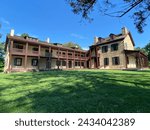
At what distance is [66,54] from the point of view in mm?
34219

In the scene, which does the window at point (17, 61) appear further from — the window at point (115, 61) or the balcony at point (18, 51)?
the window at point (115, 61)

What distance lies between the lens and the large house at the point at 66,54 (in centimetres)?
2734

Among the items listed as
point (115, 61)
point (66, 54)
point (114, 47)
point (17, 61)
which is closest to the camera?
point (17, 61)

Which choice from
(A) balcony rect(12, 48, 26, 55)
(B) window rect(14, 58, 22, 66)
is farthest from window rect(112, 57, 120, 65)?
(B) window rect(14, 58, 22, 66)

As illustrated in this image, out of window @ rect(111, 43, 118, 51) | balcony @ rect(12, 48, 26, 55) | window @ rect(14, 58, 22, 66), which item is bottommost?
window @ rect(14, 58, 22, 66)

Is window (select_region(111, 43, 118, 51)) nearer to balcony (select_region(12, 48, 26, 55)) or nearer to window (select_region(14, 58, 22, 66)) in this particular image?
balcony (select_region(12, 48, 26, 55))

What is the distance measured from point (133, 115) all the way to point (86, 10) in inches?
227

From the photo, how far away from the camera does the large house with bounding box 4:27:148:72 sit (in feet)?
89.7

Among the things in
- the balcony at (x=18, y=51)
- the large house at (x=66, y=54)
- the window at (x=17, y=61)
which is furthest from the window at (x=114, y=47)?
the window at (x=17, y=61)

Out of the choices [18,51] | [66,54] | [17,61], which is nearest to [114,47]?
[66,54]

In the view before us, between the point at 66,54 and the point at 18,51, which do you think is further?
the point at 66,54

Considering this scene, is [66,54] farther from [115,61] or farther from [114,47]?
[115,61]

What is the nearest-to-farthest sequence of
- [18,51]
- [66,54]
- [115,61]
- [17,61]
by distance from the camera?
[18,51], [17,61], [115,61], [66,54]

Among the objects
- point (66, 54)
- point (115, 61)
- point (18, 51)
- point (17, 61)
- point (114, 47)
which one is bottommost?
point (17, 61)
